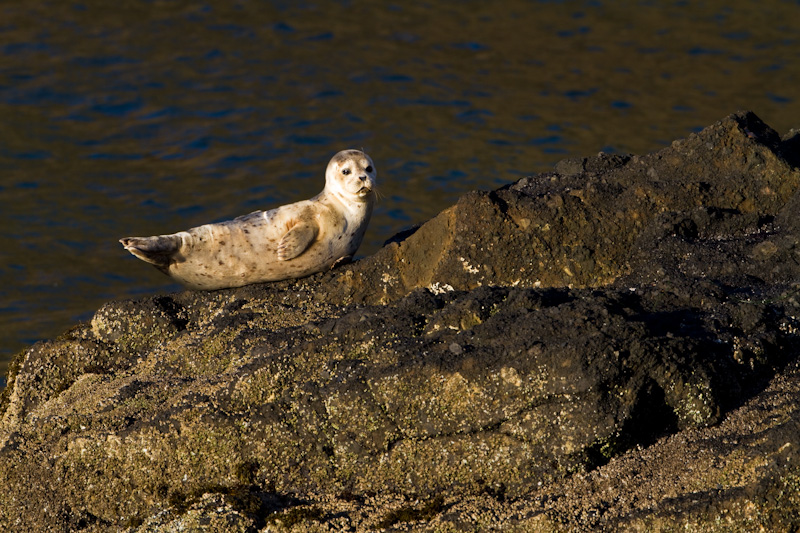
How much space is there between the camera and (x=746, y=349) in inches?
159

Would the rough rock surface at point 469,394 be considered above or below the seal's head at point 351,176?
below

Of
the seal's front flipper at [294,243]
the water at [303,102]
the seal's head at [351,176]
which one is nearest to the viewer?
the seal's front flipper at [294,243]

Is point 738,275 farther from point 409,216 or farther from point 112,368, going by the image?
point 409,216

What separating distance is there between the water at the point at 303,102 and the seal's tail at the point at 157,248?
385cm

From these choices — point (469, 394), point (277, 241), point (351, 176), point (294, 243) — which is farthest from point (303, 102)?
point (469, 394)

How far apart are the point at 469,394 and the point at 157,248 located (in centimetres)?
246

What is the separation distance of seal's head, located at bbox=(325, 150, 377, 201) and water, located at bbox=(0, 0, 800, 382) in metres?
4.31

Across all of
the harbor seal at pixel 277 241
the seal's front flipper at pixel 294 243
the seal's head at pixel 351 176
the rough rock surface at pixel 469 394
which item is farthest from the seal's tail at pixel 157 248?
the seal's head at pixel 351 176

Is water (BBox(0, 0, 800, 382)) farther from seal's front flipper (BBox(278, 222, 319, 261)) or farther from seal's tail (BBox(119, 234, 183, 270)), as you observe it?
seal's front flipper (BBox(278, 222, 319, 261))

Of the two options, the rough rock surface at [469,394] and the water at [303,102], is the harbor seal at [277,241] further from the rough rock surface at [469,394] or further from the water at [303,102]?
the water at [303,102]

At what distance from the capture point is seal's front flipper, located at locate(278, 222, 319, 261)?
5539mm

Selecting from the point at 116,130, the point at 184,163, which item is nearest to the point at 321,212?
the point at 184,163

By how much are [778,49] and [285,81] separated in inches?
269

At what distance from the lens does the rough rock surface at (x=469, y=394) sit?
370 centimetres
